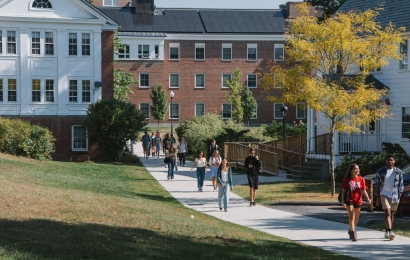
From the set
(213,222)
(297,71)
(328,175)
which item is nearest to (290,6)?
(328,175)

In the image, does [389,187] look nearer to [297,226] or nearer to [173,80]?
[297,226]

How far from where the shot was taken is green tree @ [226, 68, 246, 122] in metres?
68.8

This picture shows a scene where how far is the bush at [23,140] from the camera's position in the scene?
35125mm

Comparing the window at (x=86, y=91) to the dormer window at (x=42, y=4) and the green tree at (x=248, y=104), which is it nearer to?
the dormer window at (x=42, y=4)

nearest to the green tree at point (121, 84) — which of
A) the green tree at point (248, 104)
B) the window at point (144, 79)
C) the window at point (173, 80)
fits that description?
the window at point (144, 79)

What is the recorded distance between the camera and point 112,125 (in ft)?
140

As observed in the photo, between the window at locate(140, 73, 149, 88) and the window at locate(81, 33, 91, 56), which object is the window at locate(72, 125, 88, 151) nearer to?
the window at locate(81, 33, 91, 56)

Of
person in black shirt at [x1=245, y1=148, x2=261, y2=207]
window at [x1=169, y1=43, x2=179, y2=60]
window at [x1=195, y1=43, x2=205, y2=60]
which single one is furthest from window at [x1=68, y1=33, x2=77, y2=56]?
window at [x1=195, y1=43, x2=205, y2=60]

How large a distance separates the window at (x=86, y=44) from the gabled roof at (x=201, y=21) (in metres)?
25.5

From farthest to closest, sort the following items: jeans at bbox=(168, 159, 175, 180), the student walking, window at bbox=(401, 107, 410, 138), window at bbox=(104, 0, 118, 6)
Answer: window at bbox=(104, 0, 118, 6) → window at bbox=(401, 107, 410, 138) → jeans at bbox=(168, 159, 175, 180) → the student walking

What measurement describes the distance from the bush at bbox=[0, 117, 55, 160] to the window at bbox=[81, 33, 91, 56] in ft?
36.6

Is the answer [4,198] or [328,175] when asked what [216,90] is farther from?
[4,198]

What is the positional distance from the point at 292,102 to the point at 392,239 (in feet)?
36.0

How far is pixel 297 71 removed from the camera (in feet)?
85.8
